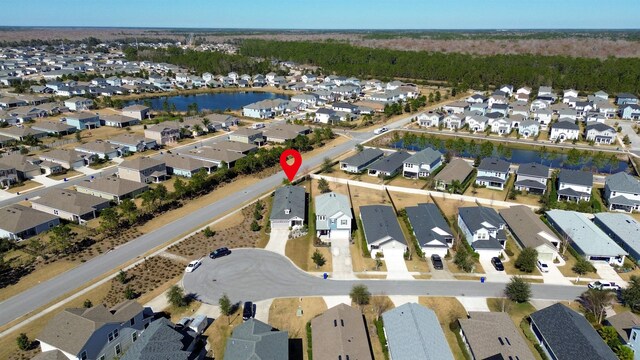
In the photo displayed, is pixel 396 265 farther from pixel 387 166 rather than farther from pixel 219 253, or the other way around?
pixel 387 166

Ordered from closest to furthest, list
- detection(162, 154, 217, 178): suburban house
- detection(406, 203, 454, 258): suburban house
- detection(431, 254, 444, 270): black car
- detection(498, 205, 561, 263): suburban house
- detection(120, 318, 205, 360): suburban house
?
detection(120, 318, 205, 360): suburban house
detection(431, 254, 444, 270): black car
detection(498, 205, 561, 263): suburban house
detection(406, 203, 454, 258): suburban house
detection(162, 154, 217, 178): suburban house

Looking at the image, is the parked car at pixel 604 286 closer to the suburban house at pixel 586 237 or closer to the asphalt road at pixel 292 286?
the asphalt road at pixel 292 286

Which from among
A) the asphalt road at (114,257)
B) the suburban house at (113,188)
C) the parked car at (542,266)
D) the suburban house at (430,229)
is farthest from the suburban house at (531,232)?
the suburban house at (113,188)

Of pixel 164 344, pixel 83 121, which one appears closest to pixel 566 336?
pixel 164 344

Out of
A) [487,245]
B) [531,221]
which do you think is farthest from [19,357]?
[531,221]

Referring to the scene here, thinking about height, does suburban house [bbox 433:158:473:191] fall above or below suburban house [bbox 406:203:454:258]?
above

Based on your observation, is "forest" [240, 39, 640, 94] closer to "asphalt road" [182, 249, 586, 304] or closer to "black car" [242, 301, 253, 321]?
"asphalt road" [182, 249, 586, 304]

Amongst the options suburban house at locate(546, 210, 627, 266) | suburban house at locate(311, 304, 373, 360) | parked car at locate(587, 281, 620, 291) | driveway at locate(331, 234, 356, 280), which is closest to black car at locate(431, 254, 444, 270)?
driveway at locate(331, 234, 356, 280)
